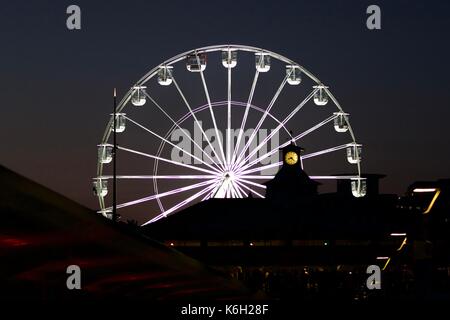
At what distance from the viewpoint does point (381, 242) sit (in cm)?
6631

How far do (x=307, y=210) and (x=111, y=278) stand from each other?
60.9 metres

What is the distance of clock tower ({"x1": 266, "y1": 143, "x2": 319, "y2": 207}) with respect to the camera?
70.4 metres

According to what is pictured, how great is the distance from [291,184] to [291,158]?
1.88m

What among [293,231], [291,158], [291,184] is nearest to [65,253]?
[293,231]

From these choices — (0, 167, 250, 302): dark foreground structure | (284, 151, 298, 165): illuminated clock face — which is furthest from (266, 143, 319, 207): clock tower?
(0, 167, 250, 302): dark foreground structure

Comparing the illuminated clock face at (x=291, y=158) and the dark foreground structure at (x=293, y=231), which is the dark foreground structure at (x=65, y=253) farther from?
the illuminated clock face at (x=291, y=158)

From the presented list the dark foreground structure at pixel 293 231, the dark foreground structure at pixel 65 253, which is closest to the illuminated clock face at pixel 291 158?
the dark foreground structure at pixel 293 231

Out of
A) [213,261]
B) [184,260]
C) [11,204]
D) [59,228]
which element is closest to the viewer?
[11,204]

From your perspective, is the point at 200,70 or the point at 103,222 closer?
the point at 103,222

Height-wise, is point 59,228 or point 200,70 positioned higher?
point 200,70
